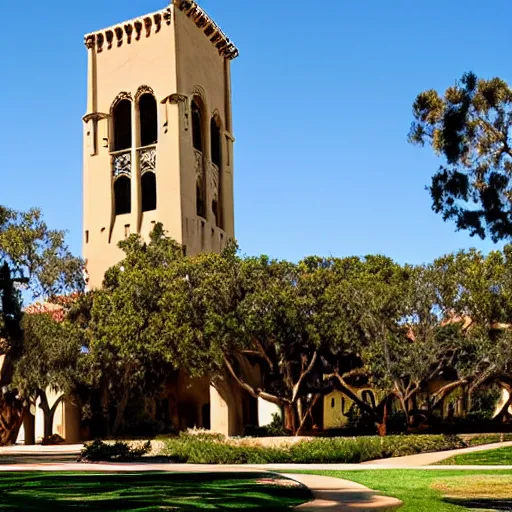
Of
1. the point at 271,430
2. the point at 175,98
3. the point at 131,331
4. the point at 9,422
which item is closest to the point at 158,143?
the point at 175,98

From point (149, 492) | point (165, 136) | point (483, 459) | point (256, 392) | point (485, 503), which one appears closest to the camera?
point (485, 503)

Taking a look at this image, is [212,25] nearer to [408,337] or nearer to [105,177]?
[105,177]

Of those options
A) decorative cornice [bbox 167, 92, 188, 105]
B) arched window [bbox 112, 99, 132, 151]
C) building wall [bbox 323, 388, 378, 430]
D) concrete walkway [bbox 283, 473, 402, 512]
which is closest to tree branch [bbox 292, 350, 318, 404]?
building wall [bbox 323, 388, 378, 430]

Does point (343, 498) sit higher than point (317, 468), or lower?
higher

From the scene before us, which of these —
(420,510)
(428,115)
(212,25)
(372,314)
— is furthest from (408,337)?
(212,25)

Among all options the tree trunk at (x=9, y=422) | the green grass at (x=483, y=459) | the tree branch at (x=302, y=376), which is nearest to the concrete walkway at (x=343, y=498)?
the green grass at (x=483, y=459)

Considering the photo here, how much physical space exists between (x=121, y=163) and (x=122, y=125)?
Answer: 3391 mm

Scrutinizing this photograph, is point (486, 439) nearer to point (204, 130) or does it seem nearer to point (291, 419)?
point (291, 419)

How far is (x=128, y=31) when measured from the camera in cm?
5797

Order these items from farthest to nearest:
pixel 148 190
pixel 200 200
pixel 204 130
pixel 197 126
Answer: pixel 197 126 → pixel 204 130 → pixel 200 200 → pixel 148 190

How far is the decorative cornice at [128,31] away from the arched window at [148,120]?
4.22 m

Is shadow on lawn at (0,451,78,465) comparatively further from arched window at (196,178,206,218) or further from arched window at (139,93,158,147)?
arched window at (139,93,158,147)

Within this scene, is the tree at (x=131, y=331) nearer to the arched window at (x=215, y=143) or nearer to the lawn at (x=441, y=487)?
the arched window at (x=215, y=143)

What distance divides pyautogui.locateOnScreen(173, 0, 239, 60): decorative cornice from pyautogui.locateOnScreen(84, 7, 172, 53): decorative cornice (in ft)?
4.52
